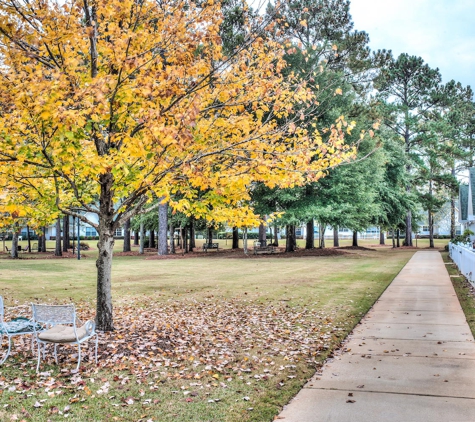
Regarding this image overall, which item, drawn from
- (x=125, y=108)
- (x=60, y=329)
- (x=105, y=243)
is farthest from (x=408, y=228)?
(x=60, y=329)

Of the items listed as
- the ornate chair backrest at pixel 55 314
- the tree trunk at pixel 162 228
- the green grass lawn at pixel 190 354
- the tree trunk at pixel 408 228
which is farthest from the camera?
the tree trunk at pixel 408 228

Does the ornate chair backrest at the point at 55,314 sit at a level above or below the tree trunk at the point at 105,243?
below

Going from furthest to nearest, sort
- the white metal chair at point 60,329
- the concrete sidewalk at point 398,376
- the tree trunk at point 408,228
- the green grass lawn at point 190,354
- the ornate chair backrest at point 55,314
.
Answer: the tree trunk at point 408,228 → the ornate chair backrest at point 55,314 → the white metal chair at point 60,329 → the green grass lawn at point 190,354 → the concrete sidewalk at point 398,376

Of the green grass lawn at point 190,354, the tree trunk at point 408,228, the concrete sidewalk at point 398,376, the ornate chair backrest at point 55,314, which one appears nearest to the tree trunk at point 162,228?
the green grass lawn at point 190,354

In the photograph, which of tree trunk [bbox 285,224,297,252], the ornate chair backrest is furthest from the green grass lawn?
tree trunk [bbox 285,224,297,252]

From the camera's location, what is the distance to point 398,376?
6613mm

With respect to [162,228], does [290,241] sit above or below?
below

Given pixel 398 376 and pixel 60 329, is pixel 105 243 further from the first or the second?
pixel 398 376

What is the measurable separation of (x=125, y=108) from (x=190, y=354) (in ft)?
13.5

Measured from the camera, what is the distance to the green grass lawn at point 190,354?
555 centimetres

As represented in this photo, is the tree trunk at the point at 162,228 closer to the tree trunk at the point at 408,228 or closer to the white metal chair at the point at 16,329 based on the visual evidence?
the tree trunk at the point at 408,228

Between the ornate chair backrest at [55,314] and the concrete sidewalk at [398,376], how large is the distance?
3373 millimetres

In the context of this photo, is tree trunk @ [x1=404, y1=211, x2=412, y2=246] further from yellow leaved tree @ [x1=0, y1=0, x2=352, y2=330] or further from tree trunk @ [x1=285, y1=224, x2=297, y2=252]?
yellow leaved tree @ [x1=0, y1=0, x2=352, y2=330]

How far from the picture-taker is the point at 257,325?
1018 centimetres
